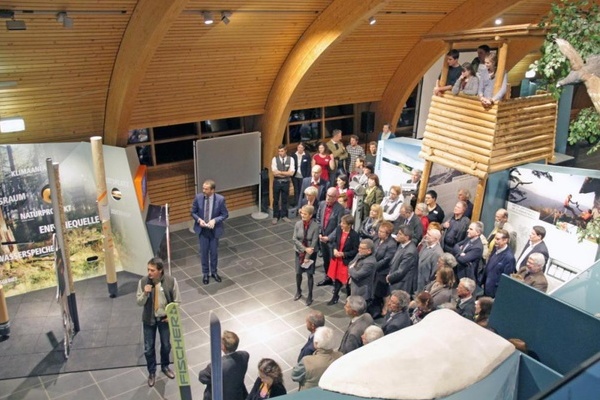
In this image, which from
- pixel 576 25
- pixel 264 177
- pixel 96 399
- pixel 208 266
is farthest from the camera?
pixel 264 177

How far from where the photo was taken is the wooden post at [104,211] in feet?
24.5

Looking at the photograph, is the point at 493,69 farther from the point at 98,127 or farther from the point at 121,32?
the point at 98,127

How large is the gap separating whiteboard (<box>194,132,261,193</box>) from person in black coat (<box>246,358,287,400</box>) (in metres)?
6.44

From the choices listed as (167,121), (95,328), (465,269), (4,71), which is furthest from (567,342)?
(167,121)

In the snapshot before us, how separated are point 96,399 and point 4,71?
4.64m

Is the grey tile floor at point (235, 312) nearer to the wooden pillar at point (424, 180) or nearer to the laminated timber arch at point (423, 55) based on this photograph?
the wooden pillar at point (424, 180)

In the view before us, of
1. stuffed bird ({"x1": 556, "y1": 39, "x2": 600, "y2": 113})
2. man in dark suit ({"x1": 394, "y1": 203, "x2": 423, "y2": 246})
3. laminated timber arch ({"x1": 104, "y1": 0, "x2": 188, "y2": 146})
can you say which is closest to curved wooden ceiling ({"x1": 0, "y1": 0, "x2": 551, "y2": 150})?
laminated timber arch ({"x1": 104, "y1": 0, "x2": 188, "y2": 146})

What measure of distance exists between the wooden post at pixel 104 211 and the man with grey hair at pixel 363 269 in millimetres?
3570

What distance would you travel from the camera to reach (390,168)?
9.71 metres

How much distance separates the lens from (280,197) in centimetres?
1108

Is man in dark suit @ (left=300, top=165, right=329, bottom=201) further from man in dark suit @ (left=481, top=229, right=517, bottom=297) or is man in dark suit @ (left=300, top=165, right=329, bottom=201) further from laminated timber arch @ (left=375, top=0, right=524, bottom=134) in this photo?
man in dark suit @ (left=481, top=229, right=517, bottom=297)

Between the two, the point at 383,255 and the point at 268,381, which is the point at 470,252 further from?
the point at 268,381

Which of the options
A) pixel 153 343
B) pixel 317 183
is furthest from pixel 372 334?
pixel 317 183

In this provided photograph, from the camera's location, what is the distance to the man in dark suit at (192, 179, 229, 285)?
8.12m
